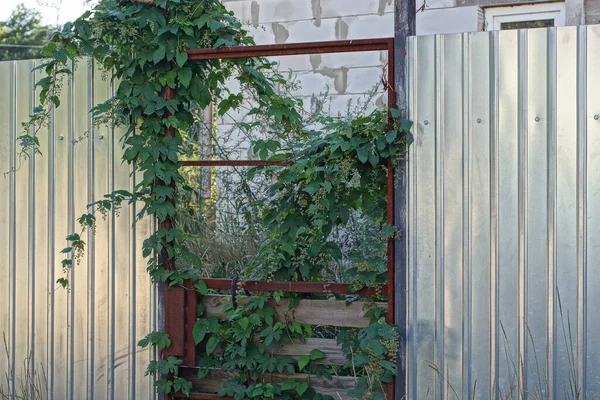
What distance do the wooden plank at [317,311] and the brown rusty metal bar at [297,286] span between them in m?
0.08

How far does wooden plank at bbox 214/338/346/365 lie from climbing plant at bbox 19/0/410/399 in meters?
0.05

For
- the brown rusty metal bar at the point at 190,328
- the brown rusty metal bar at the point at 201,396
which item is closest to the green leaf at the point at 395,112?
the brown rusty metal bar at the point at 190,328

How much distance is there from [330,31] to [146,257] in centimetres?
371

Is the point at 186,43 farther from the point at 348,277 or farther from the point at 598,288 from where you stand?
the point at 598,288

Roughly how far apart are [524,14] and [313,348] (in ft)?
13.3

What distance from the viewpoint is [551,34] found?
3.57m

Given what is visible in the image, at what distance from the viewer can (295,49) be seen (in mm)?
3893

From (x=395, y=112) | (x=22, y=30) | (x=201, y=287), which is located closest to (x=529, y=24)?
(x=395, y=112)

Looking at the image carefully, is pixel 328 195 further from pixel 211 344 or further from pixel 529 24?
pixel 529 24

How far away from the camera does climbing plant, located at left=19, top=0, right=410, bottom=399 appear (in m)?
3.96

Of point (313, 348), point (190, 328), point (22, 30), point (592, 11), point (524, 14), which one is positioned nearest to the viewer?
point (313, 348)

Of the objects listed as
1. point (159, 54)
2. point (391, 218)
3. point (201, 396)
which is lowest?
point (201, 396)

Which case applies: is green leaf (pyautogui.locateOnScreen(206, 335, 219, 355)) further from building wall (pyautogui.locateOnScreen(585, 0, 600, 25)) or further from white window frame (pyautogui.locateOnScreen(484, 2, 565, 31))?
building wall (pyautogui.locateOnScreen(585, 0, 600, 25))

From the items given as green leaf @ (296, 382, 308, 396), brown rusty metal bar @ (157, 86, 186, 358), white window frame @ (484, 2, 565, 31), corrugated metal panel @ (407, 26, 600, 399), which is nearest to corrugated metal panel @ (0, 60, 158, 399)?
brown rusty metal bar @ (157, 86, 186, 358)
